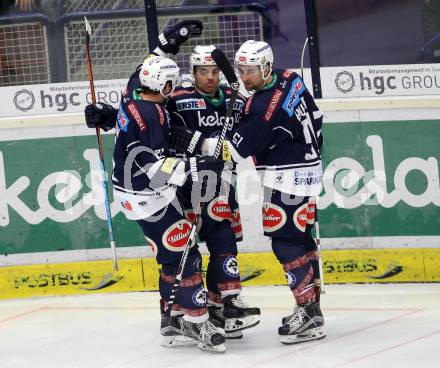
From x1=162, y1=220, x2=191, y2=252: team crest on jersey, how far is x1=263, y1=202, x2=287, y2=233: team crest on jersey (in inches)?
17.6

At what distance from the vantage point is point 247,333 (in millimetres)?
6879

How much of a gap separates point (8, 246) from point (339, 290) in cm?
249

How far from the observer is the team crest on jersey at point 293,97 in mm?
6285

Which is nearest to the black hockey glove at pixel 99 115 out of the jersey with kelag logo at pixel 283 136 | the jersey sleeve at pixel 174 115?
the jersey sleeve at pixel 174 115

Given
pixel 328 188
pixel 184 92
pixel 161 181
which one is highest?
pixel 184 92

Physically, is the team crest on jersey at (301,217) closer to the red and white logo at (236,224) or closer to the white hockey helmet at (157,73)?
the red and white logo at (236,224)

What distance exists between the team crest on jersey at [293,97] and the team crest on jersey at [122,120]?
866mm

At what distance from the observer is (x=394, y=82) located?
8.19 m

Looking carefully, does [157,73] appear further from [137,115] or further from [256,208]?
[256,208]

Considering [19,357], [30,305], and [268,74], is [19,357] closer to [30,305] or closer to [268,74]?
[30,305]

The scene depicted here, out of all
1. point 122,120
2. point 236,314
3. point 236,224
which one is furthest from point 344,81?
point 122,120

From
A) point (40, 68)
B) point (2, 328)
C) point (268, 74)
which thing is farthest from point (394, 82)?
point (2, 328)

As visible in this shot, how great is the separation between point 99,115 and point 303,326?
1766mm

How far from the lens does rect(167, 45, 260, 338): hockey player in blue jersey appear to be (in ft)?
21.7
